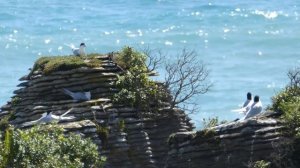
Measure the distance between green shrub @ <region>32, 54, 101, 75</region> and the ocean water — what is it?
986 inches

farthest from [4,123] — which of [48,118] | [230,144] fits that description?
[230,144]

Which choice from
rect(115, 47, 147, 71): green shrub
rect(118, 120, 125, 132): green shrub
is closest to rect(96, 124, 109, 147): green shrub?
rect(118, 120, 125, 132): green shrub

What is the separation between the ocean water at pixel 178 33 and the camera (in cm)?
6150

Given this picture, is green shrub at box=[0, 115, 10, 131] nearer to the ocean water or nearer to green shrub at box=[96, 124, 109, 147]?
green shrub at box=[96, 124, 109, 147]

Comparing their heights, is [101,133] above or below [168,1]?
below

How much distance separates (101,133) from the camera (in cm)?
2756

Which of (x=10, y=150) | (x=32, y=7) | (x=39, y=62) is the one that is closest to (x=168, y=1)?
(x=32, y=7)

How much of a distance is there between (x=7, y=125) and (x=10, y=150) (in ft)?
24.1

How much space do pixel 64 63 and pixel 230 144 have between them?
211 inches

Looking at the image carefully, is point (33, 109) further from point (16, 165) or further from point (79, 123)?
point (16, 165)

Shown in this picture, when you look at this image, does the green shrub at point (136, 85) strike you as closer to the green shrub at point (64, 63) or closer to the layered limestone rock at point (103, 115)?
the layered limestone rock at point (103, 115)

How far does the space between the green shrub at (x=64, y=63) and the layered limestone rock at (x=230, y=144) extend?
3.99 metres

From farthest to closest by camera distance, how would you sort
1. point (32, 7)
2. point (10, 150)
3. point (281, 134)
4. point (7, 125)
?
point (32, 7)
point (7, 125)
point (281, 134)
point (10, 150)

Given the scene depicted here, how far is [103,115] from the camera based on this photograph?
92.5ft
